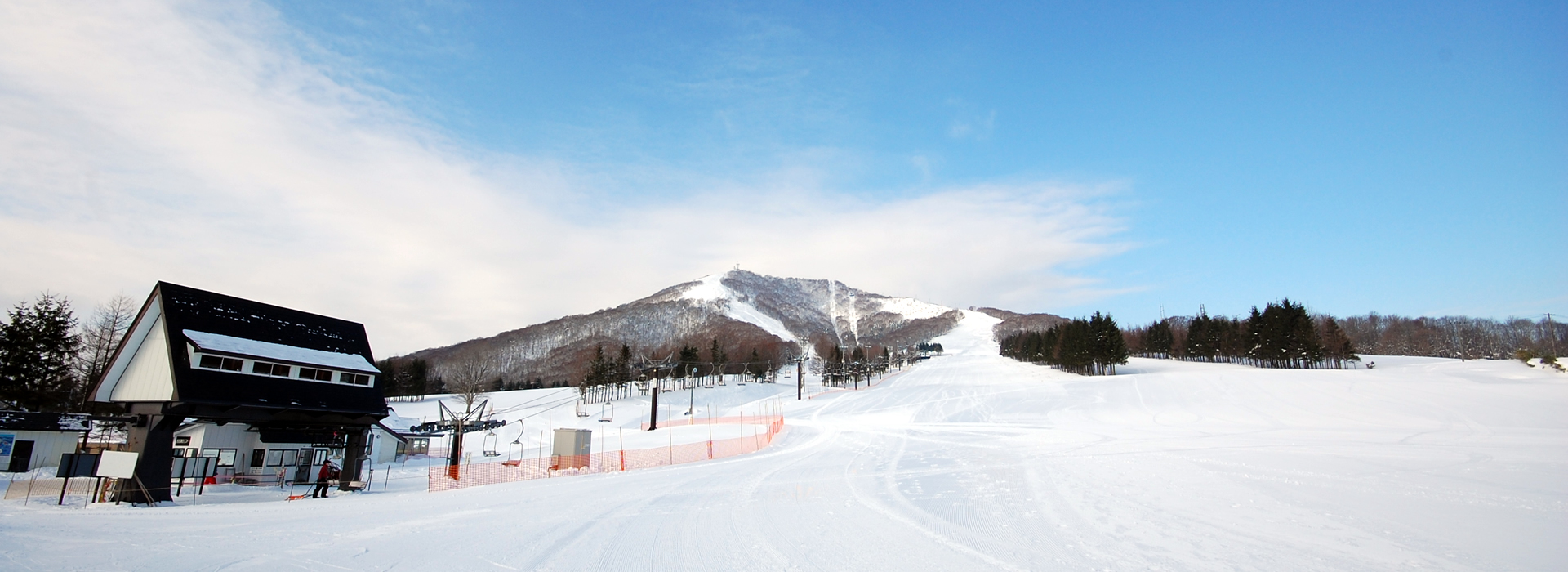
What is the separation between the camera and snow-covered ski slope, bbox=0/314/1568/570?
8742 millimetres

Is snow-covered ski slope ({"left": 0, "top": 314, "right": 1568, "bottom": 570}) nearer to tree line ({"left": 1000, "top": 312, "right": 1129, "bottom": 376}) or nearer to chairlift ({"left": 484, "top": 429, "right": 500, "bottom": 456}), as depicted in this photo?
chairlift ({"left": 484, "top": 429, "right": 500, "bottom": 456})

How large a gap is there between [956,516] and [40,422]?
35865mm

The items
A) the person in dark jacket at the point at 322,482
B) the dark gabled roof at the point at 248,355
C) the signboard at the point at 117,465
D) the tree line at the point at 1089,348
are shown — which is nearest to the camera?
the signboard at the point at 117,465

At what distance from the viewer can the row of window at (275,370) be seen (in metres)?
19.1

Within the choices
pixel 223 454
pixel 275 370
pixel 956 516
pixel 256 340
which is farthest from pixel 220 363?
pixel 956 516

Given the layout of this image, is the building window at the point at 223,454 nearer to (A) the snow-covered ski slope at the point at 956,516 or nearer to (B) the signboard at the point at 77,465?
(B) the signboard at the point at 77,465

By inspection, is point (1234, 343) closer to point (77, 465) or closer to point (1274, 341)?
point (1274, 341)

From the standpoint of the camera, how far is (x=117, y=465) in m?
16.3

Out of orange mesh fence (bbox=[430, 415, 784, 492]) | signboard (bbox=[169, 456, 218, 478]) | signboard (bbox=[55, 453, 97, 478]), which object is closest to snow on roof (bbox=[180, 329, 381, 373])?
signboard (bbox=[55, 453, 97, 478])

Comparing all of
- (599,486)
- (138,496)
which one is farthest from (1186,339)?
(138,496)

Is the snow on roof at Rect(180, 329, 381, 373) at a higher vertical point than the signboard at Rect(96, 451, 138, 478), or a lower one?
higher

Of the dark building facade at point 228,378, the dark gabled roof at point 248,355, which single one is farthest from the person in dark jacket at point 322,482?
the dark gabled roof at point 248,355

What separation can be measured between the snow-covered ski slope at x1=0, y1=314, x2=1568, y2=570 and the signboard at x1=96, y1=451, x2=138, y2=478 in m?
1.50

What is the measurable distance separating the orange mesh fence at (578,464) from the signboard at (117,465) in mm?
7129
